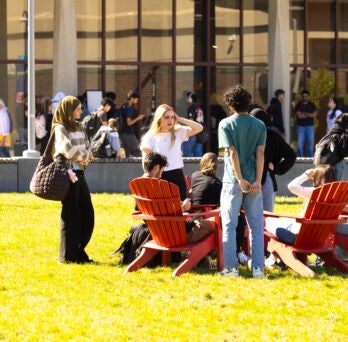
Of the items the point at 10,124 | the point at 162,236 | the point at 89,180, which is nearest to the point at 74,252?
the point at 162,236

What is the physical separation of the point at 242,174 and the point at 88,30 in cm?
1891

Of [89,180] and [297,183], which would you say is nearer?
[297,183]

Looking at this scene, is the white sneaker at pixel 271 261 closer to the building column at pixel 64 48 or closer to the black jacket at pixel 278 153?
the black jacket at pixel 278 153

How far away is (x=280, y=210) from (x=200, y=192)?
19.5 feet

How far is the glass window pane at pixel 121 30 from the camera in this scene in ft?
95.8

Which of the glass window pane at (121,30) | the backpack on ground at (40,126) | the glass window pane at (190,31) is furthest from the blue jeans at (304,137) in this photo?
the backpack on ground at (40,126)

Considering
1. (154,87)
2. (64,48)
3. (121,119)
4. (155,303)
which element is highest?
(64,48)

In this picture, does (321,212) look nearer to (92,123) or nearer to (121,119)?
(92,123)

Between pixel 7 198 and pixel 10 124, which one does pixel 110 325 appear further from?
pixel 10 124

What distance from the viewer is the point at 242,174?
10.6m

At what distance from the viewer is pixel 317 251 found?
11.0 m

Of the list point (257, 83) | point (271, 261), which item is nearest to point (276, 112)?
point (257, 83)

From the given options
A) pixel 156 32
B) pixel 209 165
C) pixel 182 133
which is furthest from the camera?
pixel 156 32

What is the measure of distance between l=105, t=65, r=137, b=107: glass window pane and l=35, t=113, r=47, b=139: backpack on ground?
387 centimetres
